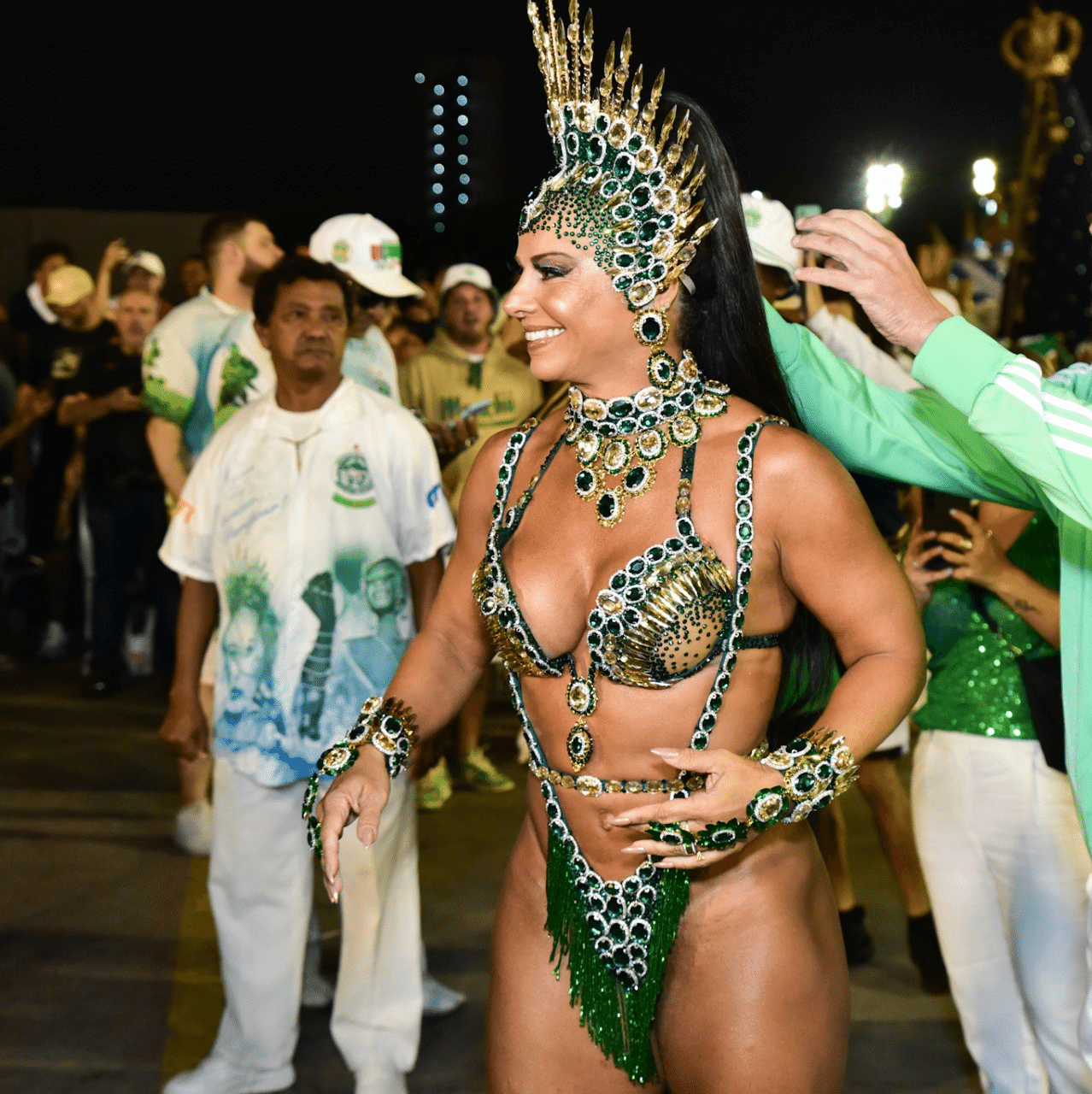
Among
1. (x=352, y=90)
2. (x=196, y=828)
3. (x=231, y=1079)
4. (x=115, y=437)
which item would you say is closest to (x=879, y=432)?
(x=231, y=1079)

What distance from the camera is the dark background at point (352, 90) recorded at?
45.2ft

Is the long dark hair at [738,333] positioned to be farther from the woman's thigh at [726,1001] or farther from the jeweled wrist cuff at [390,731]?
the jeweled wrist cuff at [390,731]

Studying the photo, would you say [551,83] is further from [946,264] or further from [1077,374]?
[946,264]

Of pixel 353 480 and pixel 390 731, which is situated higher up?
pixel 353 480

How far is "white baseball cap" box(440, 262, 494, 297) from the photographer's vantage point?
283 inches

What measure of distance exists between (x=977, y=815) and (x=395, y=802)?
143 centimetres

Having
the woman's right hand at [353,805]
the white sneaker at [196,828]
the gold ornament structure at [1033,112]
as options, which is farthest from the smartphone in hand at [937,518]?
the white sneaker at [196,828]

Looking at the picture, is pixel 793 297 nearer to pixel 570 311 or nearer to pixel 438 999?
pixel 438 999

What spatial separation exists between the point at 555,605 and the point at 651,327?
0.44 m

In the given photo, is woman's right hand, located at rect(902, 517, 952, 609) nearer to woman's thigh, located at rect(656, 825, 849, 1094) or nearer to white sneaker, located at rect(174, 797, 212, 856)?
woman's thigh, located at rect(656, 825, 849, 1094)

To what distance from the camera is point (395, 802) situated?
12.2ft

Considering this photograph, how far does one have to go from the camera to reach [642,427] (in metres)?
2.22

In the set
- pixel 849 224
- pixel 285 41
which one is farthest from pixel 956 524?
pixel 285 41

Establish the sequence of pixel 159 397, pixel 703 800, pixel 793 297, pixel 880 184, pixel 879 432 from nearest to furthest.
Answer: pixel 703 800 < pixel 879 432 < pixel 793 297 < pixel 159 397 < pixel 880 184
